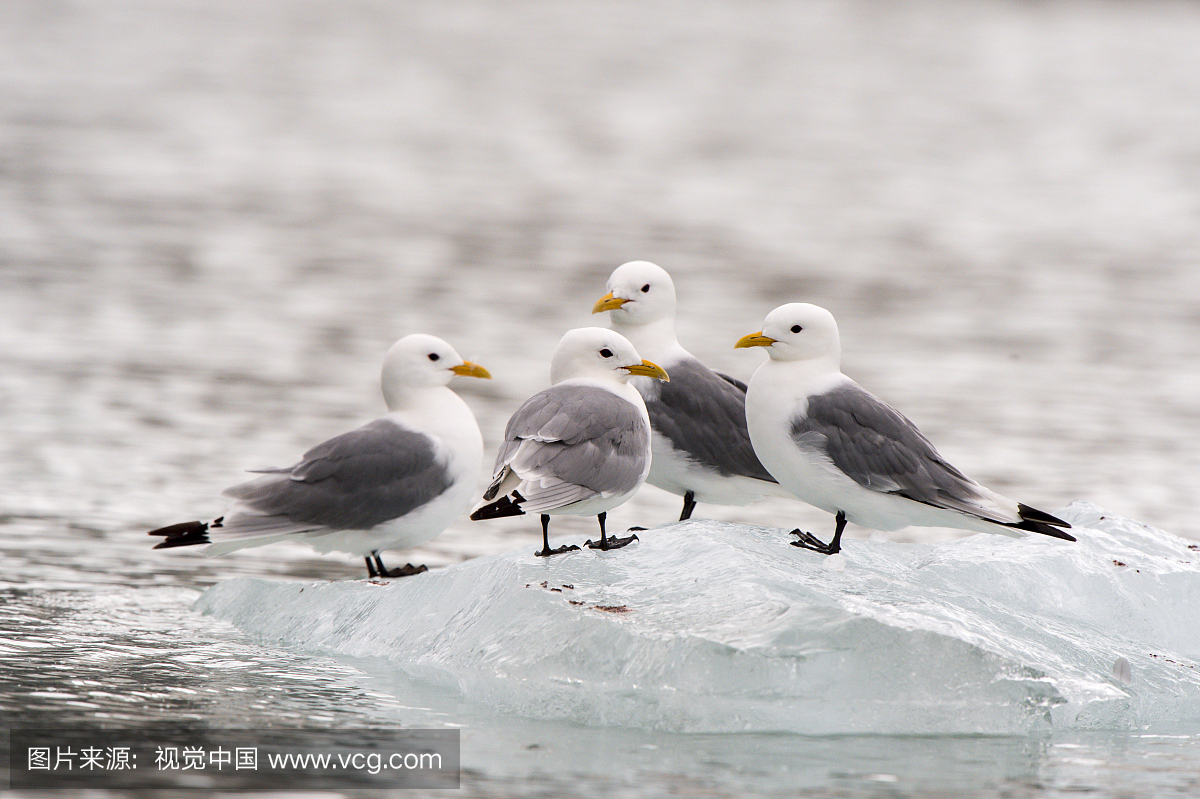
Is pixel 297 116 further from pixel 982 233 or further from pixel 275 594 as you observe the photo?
pixel 275 594

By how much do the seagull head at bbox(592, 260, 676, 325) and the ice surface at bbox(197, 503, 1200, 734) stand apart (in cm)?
126

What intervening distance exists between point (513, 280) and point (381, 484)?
1227 cm

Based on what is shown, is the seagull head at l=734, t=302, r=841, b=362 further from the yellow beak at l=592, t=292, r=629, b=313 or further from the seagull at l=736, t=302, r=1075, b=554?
the yellow beak at l=592, t=292, r=629, b=313

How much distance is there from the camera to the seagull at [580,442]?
243 inches

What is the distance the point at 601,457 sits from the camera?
6344 millimetres

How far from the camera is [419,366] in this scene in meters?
7.21

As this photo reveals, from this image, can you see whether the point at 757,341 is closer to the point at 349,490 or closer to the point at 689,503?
the point at 689,503

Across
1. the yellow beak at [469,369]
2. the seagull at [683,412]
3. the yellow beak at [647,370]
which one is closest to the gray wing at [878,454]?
the yellow beak at [647,370]

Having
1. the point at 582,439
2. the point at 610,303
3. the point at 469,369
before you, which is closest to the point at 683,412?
the point at 610,303

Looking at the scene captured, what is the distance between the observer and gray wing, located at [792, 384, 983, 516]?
21.1ft

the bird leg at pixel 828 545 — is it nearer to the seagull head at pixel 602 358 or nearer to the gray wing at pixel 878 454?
the gray wing at pixel 878 454

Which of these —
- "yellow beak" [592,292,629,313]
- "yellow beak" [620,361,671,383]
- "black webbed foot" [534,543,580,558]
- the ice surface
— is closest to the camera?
the ice surface

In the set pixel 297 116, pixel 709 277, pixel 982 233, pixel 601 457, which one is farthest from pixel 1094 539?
pixel 297 116

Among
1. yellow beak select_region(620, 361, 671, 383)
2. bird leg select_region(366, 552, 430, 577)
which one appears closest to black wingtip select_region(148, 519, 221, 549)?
bird leg select_region(366, 552, 430, 577)
